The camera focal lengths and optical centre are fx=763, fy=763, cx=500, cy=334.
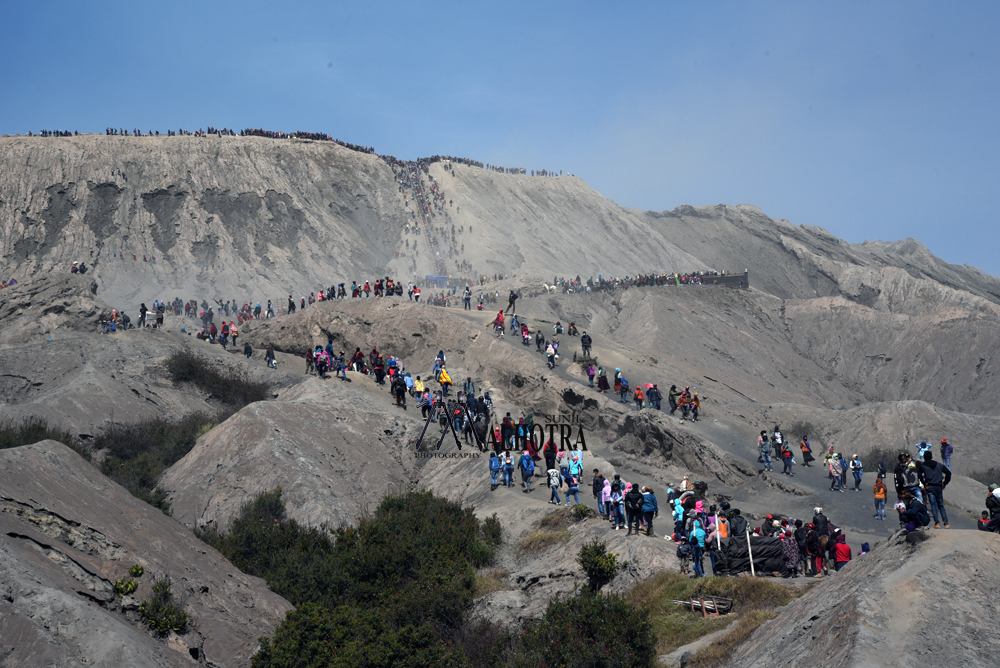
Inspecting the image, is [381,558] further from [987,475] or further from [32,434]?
[987,475]

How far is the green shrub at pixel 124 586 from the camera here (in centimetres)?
1282

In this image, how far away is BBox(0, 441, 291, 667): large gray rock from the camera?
1031 cm

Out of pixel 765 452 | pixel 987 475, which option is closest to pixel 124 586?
pixel 765 452

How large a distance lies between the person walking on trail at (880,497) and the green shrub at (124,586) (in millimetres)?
17645

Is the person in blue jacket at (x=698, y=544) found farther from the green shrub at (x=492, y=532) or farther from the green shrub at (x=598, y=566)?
the green shrub at (x=492, y=532)

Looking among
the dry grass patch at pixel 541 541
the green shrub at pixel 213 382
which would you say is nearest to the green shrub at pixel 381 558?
the dry grass patch at pixel 541 541

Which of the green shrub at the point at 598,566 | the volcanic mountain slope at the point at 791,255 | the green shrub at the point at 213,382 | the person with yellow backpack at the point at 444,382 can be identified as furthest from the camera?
the volcanic mountain slope at the point at 791,255

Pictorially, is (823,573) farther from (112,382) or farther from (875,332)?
(875,332)

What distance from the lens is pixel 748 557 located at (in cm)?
1461

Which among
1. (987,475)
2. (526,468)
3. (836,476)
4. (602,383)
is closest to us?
(526,468)

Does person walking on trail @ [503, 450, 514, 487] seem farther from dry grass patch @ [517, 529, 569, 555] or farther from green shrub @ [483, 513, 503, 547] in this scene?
dry grass patch @ [517, 529, 569, 555]

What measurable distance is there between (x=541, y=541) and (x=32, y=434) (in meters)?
17.1

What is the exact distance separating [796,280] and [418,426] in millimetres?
72867

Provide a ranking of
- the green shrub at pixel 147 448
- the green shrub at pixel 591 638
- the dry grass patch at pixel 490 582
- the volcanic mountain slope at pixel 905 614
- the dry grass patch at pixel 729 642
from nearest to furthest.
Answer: the volcanic mountain slope at pixel 905 614
the dry grass patch at pixel 729 642
the green shrub at pixel 591 638
the dry grass patch at pixel 490 582
the green shrub at pixel 147 448
